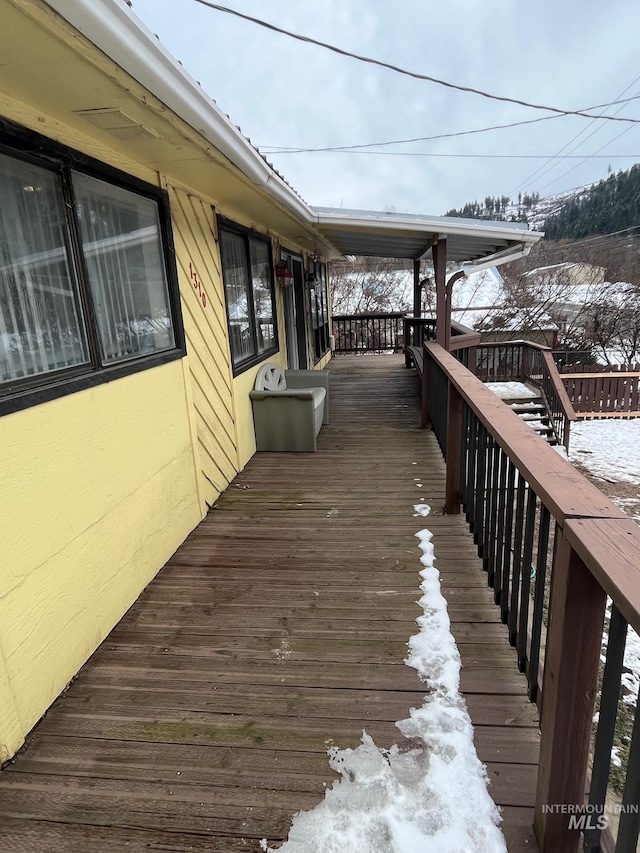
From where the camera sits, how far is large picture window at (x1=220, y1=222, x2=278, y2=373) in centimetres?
397

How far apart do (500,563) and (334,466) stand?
7.45 feet

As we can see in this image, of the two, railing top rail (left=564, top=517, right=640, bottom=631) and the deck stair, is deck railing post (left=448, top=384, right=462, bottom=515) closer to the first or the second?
railing top rail (left=564, top=517, right=640, bottom=631)

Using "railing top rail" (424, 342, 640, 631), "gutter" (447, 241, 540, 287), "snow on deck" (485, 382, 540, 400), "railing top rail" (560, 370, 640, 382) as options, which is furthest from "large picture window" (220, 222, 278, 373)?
"railing top rail" (560, 370, 640, 382)

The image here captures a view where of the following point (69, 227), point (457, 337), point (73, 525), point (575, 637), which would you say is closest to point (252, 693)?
point (73, 525)

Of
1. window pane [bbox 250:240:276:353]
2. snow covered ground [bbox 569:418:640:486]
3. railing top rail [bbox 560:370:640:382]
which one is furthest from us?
railing top rail [bbox 560:370:640:382]

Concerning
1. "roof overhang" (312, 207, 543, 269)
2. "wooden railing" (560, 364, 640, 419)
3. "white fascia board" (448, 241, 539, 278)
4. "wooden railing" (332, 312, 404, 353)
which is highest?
"roof overhang" (312, 207, 543, 269)

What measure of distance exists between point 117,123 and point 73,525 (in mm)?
1631

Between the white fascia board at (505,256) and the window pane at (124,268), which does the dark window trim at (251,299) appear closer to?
the window pane at (124,268)

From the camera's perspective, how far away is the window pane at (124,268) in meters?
2.13

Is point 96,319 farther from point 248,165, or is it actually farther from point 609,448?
point 609,448

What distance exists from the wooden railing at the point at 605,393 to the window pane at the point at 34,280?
11.3 m

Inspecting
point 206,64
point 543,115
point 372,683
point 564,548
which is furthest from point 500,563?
point 206,64

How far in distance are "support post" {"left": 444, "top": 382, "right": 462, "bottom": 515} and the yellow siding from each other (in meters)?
1.74

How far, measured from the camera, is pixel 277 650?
1.99m
